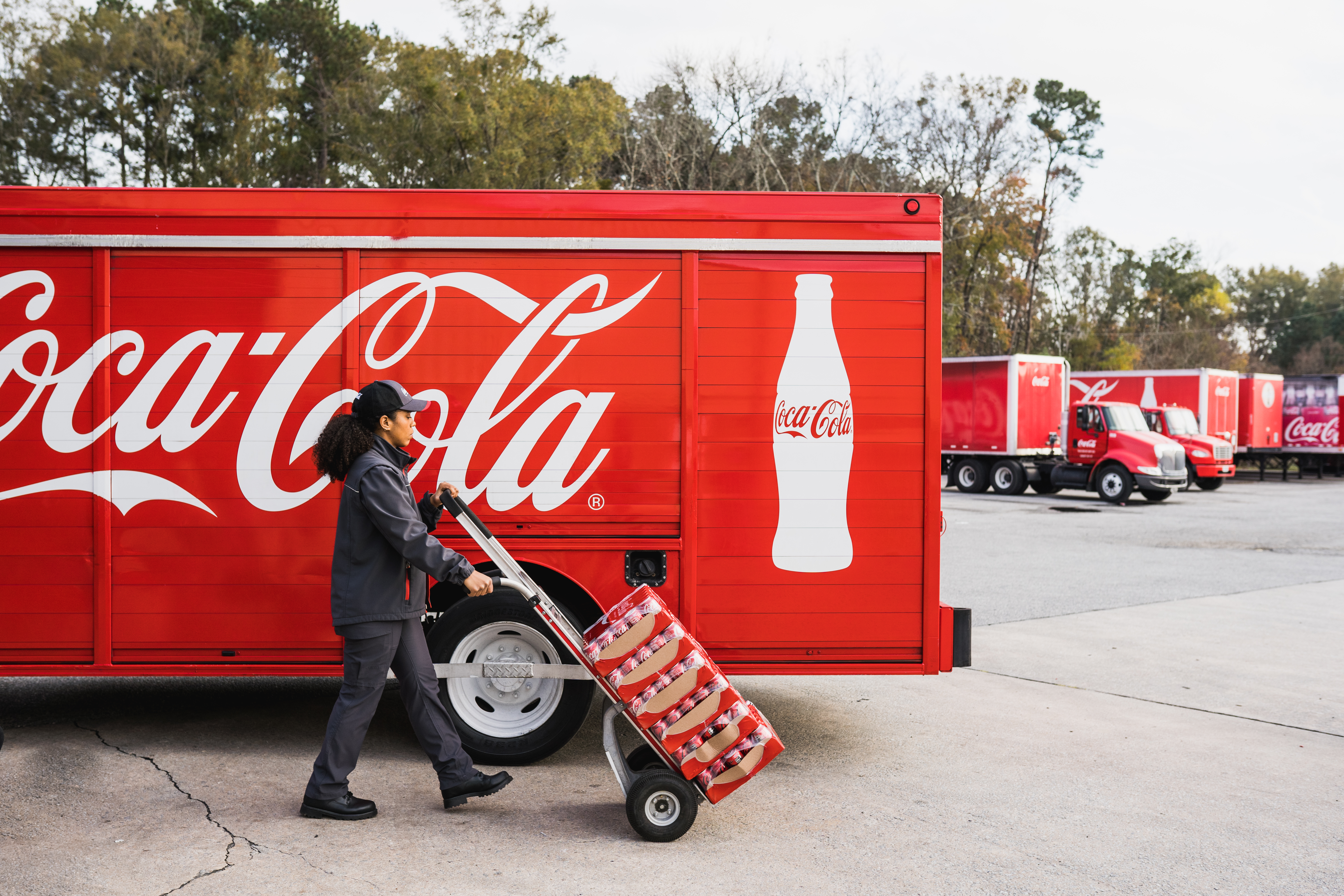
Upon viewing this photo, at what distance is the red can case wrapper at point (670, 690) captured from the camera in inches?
176

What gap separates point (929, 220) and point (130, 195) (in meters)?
4.19

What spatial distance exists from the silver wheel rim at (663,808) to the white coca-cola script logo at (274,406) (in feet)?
5.35

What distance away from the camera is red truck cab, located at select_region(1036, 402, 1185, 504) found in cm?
2348

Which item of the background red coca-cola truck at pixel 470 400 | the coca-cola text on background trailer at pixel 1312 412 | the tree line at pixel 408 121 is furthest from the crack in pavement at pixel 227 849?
the coca-cola text on background trailer at pixel 1312 412

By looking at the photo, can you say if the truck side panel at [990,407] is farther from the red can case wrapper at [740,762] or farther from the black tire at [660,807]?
the black tire at [660,807]

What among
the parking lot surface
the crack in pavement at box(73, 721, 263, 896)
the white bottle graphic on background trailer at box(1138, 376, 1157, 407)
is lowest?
the parking lot surface

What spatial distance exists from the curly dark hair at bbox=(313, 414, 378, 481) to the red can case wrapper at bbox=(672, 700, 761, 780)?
1.90 meters

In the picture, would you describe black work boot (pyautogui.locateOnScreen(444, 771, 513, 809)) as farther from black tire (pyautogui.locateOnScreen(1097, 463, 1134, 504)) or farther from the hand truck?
black tire (pyautogui.locateOnScreen(1097, 463, 1134, 504))

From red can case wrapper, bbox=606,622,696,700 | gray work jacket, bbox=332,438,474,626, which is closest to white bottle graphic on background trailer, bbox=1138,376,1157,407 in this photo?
red can case wrapper, bbox=606,622,696,700

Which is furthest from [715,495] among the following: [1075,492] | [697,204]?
[1075,492]

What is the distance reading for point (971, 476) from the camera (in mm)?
27000

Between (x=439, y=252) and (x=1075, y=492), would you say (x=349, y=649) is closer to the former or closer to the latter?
(x=439, y=252)

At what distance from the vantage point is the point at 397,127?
28.8 metres

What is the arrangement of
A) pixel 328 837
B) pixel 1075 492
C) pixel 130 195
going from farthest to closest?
pixel 1075 492 < pixel 130 195 < pixel 328 837
